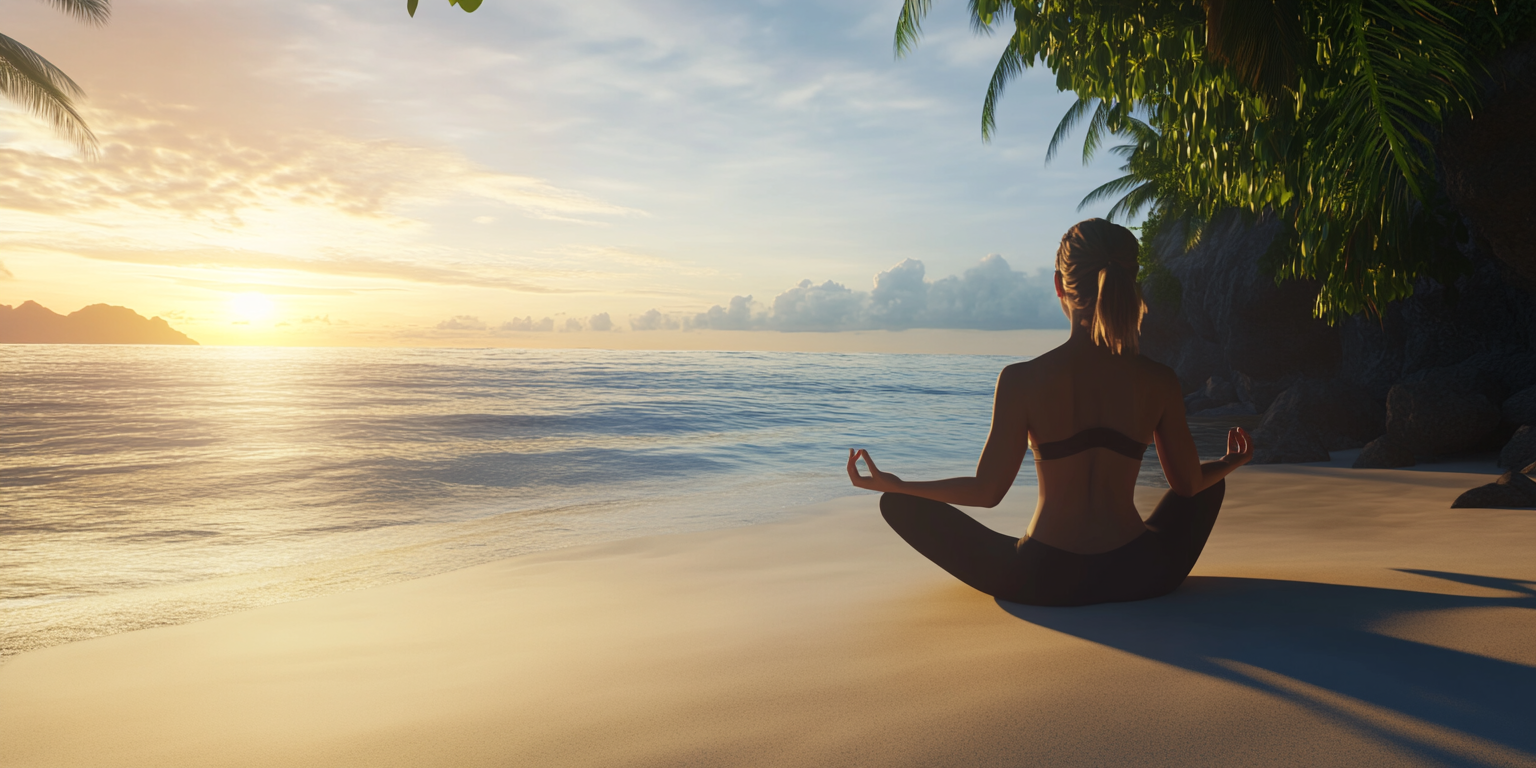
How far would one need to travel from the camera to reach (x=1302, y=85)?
530cm

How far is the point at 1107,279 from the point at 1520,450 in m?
9.30

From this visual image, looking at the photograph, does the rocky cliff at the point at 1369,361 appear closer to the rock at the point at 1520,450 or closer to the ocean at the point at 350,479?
the rock at the point at 1520,450

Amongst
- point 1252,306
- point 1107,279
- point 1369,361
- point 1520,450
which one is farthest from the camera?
point 1252,306

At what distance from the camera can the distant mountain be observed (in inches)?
5226

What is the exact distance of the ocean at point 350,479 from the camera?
567cm

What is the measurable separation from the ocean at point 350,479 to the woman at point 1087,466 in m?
4.21

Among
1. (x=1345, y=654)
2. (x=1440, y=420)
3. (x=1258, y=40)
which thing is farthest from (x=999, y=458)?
(x=1440, y=420)

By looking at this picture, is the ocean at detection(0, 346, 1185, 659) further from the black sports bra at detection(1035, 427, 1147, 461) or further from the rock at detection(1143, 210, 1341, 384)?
the rock at detection(1143, 210, 1341, 384)

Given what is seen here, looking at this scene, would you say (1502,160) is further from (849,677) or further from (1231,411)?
(1231,411)

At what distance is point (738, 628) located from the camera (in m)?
3.31

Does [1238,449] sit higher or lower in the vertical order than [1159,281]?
lower

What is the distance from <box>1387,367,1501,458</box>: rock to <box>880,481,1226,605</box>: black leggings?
928cm

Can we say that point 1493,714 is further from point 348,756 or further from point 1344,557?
point 348,756

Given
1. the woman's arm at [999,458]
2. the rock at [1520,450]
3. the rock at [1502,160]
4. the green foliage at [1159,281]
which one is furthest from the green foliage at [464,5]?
the green foliage at [1159,281]
